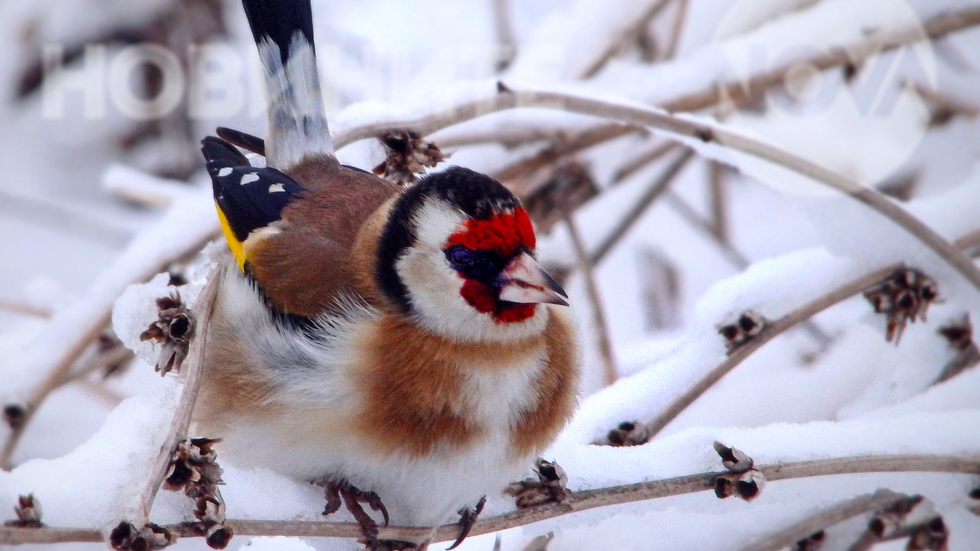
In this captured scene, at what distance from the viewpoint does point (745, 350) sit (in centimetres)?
194

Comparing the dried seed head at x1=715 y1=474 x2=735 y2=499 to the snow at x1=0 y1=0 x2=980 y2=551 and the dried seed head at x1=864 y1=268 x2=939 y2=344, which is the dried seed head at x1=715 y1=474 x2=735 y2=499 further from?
the dried seed head at x1=864 y1=268 x2=939 y2=344

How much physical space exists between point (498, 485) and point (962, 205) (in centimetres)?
160

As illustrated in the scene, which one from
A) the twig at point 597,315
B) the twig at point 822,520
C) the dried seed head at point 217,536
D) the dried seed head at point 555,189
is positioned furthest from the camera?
the dried seed head at point 555,189

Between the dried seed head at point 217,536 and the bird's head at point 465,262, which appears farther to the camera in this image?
the bird's head at point 465,262

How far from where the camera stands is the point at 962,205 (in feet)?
8.32

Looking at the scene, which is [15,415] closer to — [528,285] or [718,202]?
[528,285]

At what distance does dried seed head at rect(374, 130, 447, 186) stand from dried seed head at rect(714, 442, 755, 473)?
870 millimetres

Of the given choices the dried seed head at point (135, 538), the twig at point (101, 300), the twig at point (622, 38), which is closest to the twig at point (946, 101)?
the twig at point (622, 38)

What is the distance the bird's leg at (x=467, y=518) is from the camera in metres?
1.71

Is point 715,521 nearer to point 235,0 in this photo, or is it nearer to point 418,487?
point 418,487

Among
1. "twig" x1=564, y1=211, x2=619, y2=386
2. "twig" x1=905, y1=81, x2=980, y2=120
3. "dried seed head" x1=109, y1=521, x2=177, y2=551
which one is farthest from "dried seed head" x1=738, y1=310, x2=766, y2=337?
"twig" x1=905, y1=81, x2=980, y2=120

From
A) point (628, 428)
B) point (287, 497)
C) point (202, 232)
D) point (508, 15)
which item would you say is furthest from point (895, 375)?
point (508, 15)

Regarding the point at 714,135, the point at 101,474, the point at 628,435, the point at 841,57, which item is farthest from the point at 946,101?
the point at 101,474

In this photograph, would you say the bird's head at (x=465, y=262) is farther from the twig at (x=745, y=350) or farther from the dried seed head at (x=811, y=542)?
the dried seed head at (x=811, y=542)
